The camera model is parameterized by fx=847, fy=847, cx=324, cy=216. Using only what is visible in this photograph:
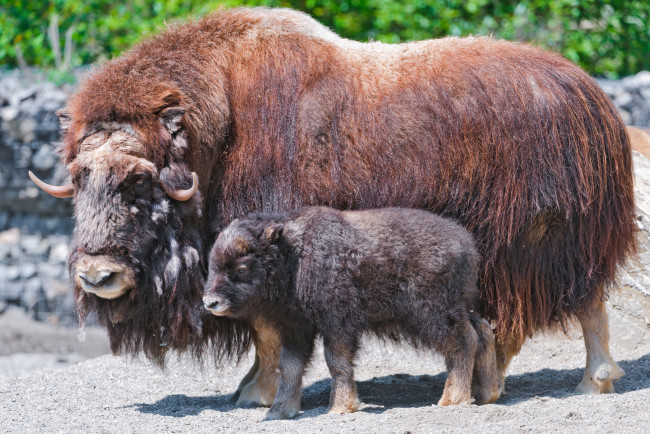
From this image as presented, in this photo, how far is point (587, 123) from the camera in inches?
128

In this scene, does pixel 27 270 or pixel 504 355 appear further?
pixel 27 270

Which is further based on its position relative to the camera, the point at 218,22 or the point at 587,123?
the point at 218,22

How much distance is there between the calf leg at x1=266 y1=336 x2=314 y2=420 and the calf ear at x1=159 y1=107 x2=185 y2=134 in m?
0.91

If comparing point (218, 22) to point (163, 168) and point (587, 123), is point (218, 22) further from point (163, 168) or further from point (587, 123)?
point (587, 123)

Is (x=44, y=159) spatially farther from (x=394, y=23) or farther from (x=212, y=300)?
(x=212, y=300)

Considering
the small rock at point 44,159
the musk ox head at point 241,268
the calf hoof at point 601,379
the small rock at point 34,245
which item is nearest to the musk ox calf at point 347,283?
the musk ox head at point 241,268

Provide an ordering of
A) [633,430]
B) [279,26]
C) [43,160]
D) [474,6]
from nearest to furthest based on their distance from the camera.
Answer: [633,430] < [279,26] < [43,160] < [474,6]

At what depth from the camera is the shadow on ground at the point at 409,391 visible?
3.34 m

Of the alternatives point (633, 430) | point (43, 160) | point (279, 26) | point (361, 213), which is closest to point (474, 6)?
point (43, 160)

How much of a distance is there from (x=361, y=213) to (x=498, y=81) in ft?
2.48

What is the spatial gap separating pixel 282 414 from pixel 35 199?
4554 millimetres

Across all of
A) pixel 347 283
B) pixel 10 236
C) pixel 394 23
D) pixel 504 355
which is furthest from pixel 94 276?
pixel 394 23

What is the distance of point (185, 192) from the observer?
3145 mm

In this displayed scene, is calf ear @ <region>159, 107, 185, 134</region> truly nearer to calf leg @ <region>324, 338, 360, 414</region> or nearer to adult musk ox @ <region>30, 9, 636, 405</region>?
adult musk ox @ <region>30, 9, 636, 405</region>
